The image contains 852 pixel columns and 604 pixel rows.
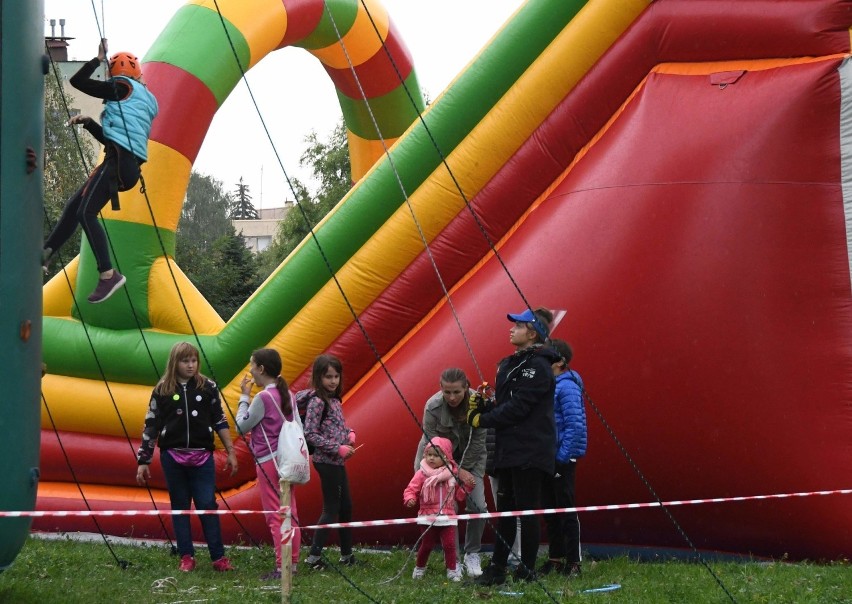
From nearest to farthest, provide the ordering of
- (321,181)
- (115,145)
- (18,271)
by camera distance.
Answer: (18,271) < (115,145) < (321,181)

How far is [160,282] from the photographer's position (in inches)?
282

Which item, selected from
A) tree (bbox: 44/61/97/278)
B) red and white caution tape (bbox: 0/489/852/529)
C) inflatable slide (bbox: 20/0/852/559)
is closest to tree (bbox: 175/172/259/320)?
tree (bbox: 44/61/97/278)

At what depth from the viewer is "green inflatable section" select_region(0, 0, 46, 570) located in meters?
4.14

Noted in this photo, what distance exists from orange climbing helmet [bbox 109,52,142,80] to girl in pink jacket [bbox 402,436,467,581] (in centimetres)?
213

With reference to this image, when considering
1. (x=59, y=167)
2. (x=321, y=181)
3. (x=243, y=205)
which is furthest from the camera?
(x=243, y=205)

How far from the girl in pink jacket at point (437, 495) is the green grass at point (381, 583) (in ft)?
0.34

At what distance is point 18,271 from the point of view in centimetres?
419

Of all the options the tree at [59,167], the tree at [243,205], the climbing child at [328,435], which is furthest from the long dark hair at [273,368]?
the tree at [243,205]

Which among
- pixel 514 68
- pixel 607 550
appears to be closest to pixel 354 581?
pixel 607 550

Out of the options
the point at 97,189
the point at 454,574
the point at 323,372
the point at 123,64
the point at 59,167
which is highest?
the point at 59,167

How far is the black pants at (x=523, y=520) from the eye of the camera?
4.83m

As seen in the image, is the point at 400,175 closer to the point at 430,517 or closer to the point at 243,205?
the point at 430,517

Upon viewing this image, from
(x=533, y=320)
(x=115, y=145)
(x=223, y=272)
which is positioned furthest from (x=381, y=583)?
(x=223, y=272)

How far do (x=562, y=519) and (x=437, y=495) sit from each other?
0.58m
